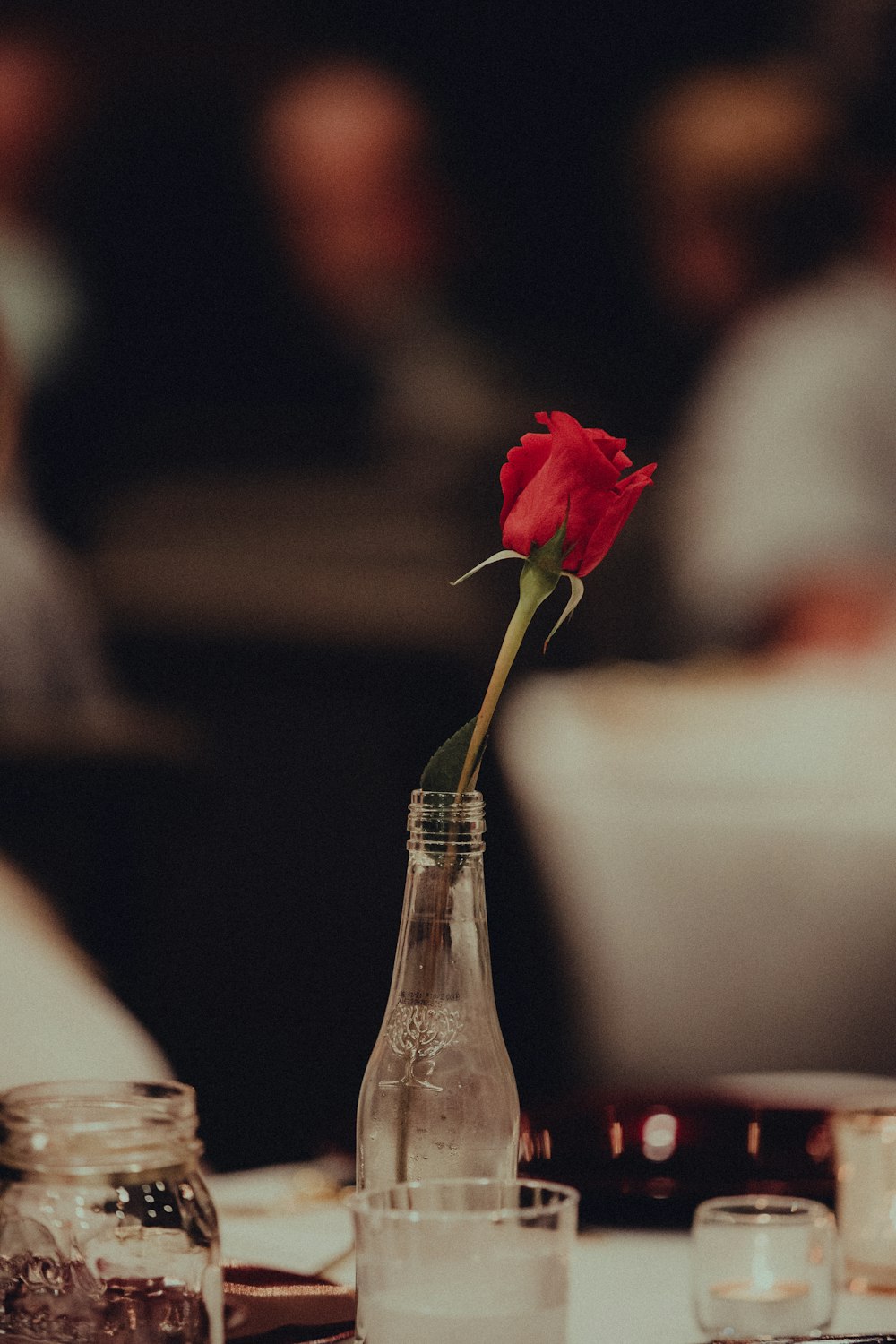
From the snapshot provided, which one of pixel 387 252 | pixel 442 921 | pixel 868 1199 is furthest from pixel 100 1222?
pixel 387 252

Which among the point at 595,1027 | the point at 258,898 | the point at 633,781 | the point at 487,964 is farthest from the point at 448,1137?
the point at 258,898

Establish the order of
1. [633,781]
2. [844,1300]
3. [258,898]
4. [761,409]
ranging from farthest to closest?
[761,409] → [258,898] → [633,781] → [844,1300]

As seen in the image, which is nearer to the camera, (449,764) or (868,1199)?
(449,764)

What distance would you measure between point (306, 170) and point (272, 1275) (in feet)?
11.0

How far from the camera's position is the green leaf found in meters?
0.51

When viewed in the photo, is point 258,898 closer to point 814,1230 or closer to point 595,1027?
point 595,1027

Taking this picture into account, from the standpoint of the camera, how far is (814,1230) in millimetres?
611

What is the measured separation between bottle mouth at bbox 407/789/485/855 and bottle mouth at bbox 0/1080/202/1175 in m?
0.11

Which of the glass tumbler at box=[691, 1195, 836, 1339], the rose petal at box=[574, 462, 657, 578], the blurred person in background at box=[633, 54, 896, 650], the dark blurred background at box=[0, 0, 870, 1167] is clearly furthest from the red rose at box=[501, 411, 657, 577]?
the blurred person in background at box=[633, 54, 896, 650]

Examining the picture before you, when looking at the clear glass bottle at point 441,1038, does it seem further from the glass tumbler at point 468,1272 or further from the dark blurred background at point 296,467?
the dark blurred background at point 296,467

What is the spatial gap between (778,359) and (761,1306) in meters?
3.12

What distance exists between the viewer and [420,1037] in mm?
529

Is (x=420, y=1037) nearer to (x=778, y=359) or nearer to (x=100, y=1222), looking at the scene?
(x=100, y=1222)

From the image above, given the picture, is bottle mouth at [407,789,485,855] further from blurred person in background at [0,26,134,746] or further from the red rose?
blurred person in background at [0,26,134,746]
